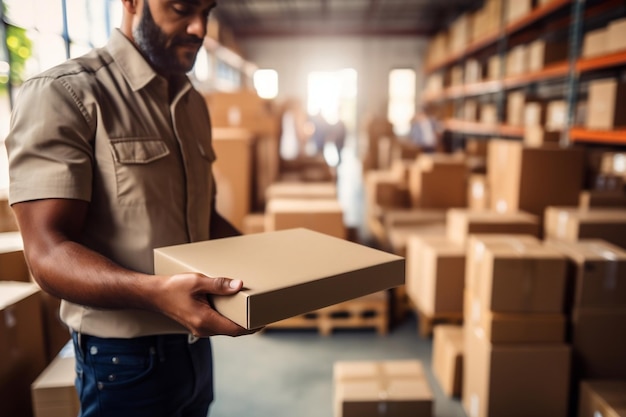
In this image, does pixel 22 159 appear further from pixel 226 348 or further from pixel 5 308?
pixel 226 348

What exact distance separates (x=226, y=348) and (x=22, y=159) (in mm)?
2763

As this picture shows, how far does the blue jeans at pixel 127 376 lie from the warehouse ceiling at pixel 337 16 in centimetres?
1051

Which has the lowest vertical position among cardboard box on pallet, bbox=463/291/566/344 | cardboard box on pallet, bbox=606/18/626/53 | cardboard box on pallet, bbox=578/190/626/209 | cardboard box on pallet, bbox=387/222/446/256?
cardboard box on pallet, bbox=463/291/566/344

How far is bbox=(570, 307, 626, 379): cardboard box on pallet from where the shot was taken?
8.06 ft

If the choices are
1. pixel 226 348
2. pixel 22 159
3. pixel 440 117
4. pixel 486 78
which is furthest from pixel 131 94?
pixel 440 117

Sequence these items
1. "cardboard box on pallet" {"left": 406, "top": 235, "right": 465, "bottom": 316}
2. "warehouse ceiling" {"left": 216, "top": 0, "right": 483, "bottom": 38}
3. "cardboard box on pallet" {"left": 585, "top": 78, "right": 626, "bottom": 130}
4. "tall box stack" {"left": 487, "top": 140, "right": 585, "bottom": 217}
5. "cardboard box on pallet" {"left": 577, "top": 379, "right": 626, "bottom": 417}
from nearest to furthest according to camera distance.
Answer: "cardboard box on pallet" {"left": 577, "top": 379, "right": 626, "bottom": 417} < "cardboard box on pallet" {"left": 406, "top": 235, "right": 465, "bottom": 316} < "tall box stack" {"left": 487, "top": 140, "right": 585, "bottom": 217} < "cardboard box on pallet" {"left": 585, "top": 78, "right": 626, "bottom": 130} < "warehouse ceiling" {"left": 216, "top": 0, "right": 483, "bottom": 38}

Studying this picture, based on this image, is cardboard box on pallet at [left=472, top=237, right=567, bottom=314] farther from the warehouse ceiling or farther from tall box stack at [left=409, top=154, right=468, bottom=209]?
the warehouse ceiling

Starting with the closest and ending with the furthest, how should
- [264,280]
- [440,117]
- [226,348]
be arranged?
[264,280], [226,348], [440,117]

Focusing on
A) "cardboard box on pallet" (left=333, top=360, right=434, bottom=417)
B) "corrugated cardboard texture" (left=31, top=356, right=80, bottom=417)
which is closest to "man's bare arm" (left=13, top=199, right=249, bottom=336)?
"corrugated cardboard texture" (left=31, top=356, right=80, bottom=417)

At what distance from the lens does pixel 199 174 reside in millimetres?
1286

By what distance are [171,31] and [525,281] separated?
201 cm

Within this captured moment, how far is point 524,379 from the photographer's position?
2451mm

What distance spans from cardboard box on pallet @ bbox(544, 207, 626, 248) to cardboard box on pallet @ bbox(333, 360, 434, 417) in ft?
4.15

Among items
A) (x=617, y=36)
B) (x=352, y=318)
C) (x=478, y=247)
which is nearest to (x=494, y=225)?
(x=478, y=247)
